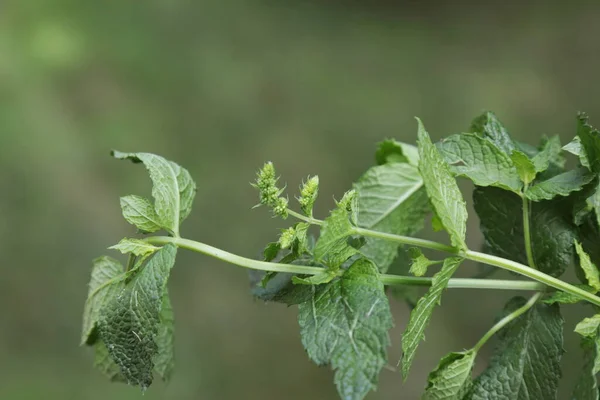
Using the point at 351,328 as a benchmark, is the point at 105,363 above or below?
below

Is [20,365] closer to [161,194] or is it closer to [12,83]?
[12,83]

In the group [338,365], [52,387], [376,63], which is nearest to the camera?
[338,365]

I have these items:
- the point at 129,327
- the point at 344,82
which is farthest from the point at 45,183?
the point at 129,327

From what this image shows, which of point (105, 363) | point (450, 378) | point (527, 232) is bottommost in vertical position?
point (105, 363)

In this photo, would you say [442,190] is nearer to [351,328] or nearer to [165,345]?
[351,328]

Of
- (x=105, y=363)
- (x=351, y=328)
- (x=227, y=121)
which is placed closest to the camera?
(x=351, y=328)

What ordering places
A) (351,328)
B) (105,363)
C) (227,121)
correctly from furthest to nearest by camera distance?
(227,121) < (105,363) < (351,328)

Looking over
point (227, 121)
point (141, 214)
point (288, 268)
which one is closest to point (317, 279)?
point (288, 268)

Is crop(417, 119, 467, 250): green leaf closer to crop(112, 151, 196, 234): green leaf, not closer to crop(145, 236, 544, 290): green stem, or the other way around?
crop(145, 236, 544, 290): green stem
